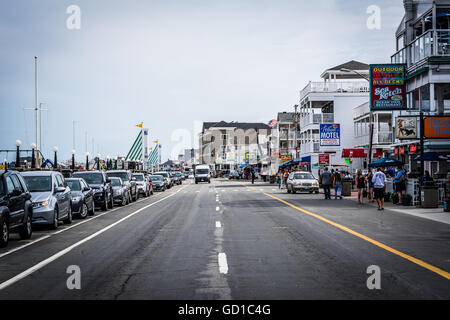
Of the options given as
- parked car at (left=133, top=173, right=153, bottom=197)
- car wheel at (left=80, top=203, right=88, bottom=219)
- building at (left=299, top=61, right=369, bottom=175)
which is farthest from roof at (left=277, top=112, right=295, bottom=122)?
car wheel at (left=80, top=203, right=88, bottom=219)

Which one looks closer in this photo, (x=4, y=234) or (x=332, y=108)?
(x=4, y=234)

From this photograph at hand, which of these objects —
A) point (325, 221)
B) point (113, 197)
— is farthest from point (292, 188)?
point (325, 221)

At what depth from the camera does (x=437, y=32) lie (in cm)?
3191

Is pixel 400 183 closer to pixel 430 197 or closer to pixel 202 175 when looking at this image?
pixel 430 197

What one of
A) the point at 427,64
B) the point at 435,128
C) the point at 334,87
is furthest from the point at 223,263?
the point at 334,87

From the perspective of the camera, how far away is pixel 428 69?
31609 millimetres

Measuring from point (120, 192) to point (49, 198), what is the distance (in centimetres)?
1200

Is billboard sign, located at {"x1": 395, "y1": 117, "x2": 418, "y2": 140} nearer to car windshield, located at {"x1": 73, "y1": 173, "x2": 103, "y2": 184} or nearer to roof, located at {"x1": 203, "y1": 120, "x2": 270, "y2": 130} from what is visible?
car windshield, located at {"x1": 73, "y1": 173, "x2": 103, "y2": 184}

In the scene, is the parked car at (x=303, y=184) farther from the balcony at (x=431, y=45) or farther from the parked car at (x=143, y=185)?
the balcony at (x=431, y=45)

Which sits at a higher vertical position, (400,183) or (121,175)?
(121,175)

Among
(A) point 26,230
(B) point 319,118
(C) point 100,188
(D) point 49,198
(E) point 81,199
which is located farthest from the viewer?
(B) point 319,118

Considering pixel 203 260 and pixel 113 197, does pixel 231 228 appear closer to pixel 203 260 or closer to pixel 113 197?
pixel 203 260

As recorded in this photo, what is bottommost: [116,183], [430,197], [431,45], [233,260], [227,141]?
[233,260]

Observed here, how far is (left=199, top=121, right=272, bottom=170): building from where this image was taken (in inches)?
6127
